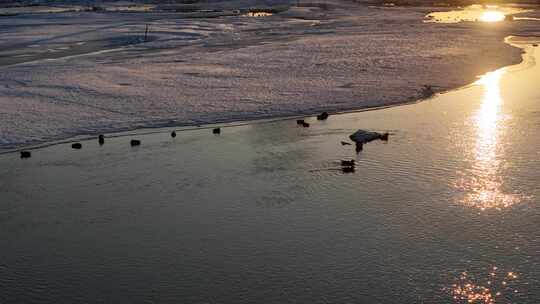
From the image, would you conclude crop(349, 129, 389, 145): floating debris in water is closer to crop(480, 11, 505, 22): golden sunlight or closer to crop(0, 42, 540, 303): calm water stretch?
crop(0, 42, 540, 303): calm water stretch

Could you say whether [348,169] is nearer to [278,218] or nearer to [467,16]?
[278,218]

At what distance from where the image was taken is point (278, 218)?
6.04 m

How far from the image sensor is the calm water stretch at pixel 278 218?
474cm

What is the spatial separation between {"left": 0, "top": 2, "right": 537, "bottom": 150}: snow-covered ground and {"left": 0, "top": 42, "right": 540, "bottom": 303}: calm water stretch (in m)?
1.42

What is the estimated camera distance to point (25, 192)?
6844 millimetres

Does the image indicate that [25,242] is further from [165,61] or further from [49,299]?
[165,61]

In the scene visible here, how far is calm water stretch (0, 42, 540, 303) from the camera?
474 cm

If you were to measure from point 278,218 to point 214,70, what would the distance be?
8.96m

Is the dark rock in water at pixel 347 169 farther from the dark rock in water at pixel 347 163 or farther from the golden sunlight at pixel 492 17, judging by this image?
the golden sunlight at pixel 492 17

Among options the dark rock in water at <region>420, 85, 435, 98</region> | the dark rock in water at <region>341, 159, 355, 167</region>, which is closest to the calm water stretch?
the dark rock in water at <region>341, 159, 355, 167</region>

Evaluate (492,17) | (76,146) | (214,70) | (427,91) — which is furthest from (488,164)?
Answer: (492,17)

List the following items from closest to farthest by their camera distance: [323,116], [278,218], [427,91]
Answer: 1. [278,218]
2. [323,116]
3. [427,91]

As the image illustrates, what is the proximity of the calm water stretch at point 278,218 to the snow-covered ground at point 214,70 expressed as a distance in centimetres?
142

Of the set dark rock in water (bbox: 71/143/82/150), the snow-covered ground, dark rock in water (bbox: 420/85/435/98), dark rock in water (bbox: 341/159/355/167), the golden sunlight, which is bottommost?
dark rock in water (bbox: 341/159/355/167)
